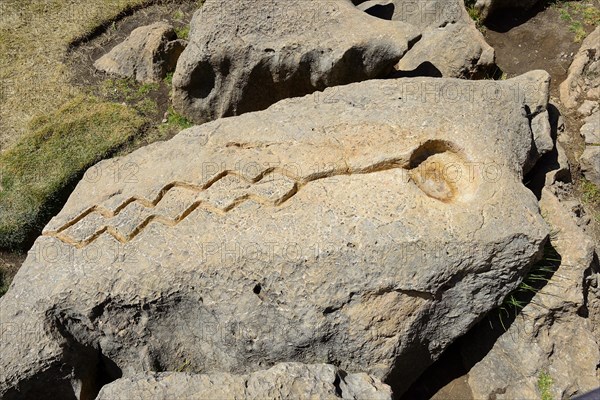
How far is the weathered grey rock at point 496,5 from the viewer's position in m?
5.23

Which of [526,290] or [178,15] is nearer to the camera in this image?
[526,290]

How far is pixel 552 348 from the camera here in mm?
3184

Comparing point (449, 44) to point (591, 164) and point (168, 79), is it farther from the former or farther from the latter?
point (168, 79)

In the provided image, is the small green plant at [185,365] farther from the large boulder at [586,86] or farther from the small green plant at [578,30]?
the small green plant at [578,30]

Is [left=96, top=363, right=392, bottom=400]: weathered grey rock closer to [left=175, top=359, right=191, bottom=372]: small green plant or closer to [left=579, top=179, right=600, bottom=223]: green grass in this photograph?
[left=175, top=359, right=191, bottom=372]: small green plant

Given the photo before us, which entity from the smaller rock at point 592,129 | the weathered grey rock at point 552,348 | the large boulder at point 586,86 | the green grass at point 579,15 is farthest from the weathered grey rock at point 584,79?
the weathered grey rock at point 552,348

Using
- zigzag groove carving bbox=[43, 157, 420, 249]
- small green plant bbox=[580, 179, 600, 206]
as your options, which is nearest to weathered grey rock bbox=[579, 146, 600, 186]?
small green plant bbox=[580, 179, 600, 206]

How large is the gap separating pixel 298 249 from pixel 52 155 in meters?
2.99

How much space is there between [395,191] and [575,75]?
2.71m

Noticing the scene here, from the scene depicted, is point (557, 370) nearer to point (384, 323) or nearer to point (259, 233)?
point (384, 323)

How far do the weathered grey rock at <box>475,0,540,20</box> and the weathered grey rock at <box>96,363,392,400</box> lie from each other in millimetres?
3878

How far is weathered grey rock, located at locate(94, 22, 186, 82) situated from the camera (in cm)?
544

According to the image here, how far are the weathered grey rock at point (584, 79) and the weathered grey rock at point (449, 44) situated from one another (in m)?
0.62

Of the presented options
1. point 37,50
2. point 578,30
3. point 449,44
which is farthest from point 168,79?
point 578,30
